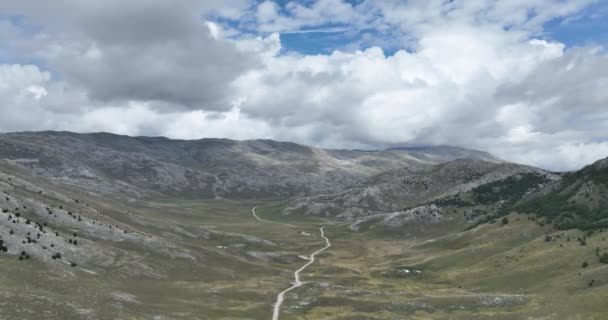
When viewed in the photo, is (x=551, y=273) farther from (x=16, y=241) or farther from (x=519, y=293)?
(x=16, y=241)

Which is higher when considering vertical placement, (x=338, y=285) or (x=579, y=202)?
(x=579, y=202)

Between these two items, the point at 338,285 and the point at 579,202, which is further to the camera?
the point at 579,202

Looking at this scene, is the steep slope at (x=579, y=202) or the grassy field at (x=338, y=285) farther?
the steep slope at (x=579, y=202)

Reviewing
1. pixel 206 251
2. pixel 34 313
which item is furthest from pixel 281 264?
pixel 34 313

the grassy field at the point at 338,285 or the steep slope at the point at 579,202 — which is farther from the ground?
the steep slope at the point at 579,202

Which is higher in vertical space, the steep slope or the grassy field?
the steep slope

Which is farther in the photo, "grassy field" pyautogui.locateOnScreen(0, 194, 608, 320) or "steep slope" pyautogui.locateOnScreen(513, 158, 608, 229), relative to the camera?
"steep slope" pyautogui.locateOnScreen(513, 158, 608, 229)

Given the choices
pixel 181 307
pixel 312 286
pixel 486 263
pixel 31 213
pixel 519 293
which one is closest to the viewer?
pixel 181 307

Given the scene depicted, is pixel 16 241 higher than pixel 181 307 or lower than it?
higher
